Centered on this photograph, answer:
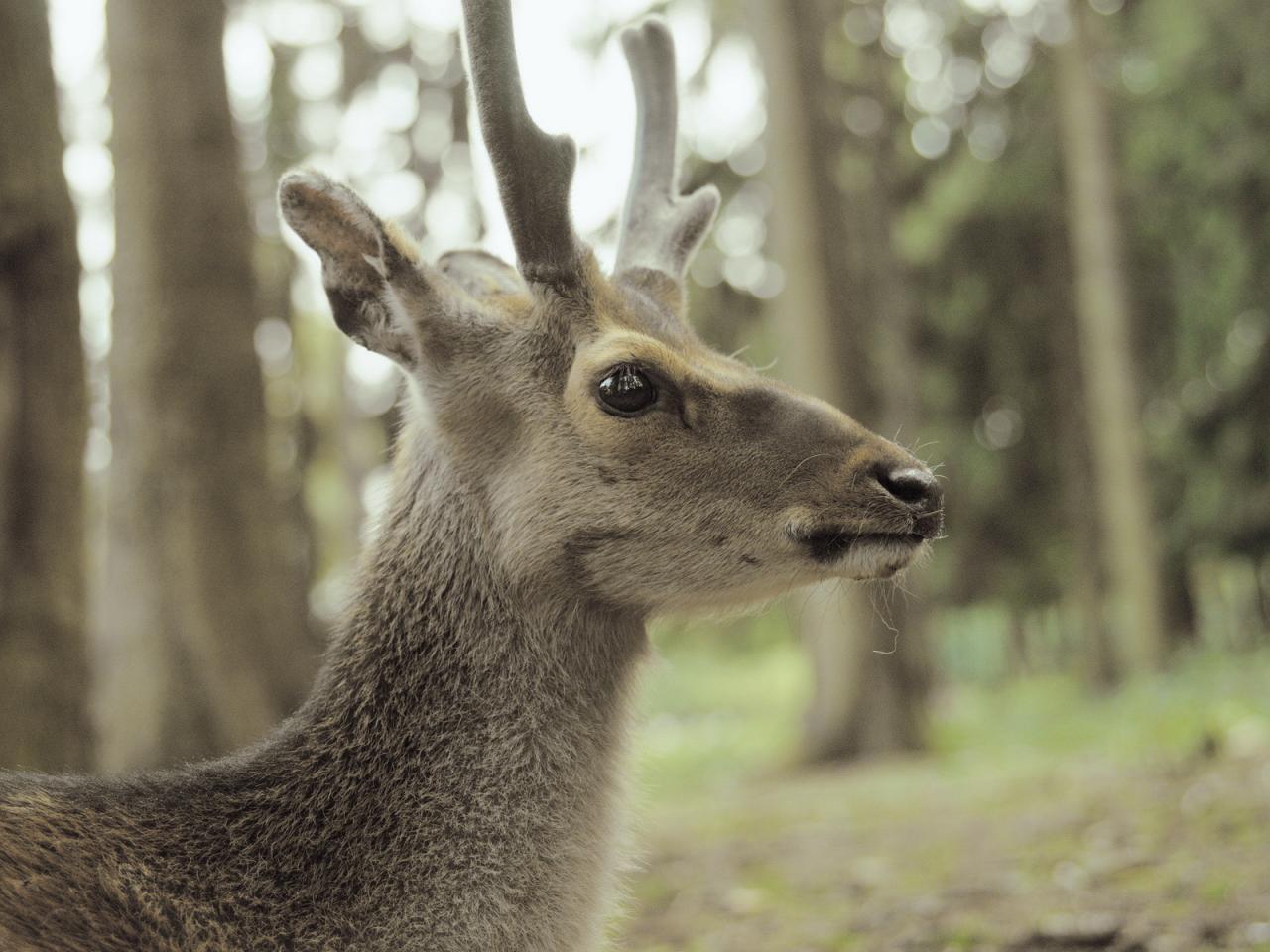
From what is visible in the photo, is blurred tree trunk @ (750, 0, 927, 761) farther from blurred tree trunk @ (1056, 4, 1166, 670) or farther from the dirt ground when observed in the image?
blurred tree trunk @ (1056, 4, 1166, 670)

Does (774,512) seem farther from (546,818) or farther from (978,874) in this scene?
(978,874)

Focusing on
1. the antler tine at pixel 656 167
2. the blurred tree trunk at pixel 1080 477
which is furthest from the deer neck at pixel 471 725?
the blurred tree trunk at pixel 1080 477

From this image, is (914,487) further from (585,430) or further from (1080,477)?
(1080,477)

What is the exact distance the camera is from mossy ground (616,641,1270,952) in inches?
206

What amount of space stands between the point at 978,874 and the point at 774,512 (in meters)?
3.62

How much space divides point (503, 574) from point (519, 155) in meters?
1.16

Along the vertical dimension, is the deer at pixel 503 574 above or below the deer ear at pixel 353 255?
below

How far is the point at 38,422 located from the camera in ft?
19.0

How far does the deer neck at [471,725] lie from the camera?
330cm

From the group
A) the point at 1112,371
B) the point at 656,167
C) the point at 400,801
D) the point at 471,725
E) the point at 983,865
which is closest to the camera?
the point at 400,801

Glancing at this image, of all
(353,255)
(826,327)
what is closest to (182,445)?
(353,255)

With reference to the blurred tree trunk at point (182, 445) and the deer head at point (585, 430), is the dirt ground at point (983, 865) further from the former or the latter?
the blurred tree trunk at point (182, 445)

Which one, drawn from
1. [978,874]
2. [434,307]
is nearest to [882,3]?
[978,874]

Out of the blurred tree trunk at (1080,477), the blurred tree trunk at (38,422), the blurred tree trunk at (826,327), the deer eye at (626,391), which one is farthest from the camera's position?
the blurred tree trunk at (1080,477)
